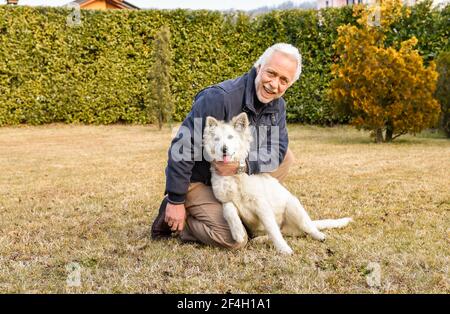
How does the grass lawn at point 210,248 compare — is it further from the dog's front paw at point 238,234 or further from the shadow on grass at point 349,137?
the shadow on grass at point 349,137

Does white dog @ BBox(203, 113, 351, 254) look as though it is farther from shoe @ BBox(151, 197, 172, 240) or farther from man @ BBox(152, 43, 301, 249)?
shoe @ BBox(151, 197, 172, 240)

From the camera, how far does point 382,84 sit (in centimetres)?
1096

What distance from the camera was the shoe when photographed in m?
4.14

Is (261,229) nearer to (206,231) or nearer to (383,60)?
(206,231)

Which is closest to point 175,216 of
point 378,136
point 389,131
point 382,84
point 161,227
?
point 161,227

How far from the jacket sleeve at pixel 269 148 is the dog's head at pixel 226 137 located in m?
0.20

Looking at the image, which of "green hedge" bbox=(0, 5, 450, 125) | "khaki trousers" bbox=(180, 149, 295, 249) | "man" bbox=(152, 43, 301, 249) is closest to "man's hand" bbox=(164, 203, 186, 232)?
"man" bbox=(152, 43, 301, 249)

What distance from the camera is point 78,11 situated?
1496cm

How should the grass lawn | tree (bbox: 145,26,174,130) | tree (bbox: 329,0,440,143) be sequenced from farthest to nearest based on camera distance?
tree (bbox: 145,26,174,130)
tree (bbox: 329,0,440,143)
the grass lawn

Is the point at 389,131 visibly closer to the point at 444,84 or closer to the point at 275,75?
the point at 444,84

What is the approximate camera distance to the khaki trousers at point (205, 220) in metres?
3.93

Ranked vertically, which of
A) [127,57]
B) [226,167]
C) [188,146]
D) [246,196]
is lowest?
[246,196]

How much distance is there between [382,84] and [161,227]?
7949 millimetres

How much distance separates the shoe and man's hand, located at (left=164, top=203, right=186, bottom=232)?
21 cm
